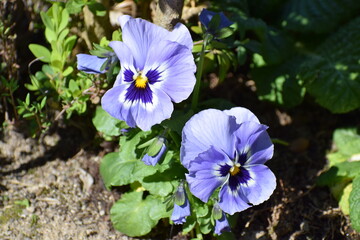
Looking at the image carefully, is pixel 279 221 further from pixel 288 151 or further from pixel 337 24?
pixel 337 24

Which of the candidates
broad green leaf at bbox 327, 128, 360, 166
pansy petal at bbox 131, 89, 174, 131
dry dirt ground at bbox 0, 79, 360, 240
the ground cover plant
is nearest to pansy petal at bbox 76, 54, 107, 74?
the ground cover plant

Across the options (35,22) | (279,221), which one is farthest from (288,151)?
(35,22)

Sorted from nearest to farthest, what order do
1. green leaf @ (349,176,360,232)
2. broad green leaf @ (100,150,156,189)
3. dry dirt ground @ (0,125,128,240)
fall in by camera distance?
broad green leaf @ (100,150,156,189), green leaf @ (349,176,360,232), dry dirt ground @ (0,125,128,240)

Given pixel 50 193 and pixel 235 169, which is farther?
pixel 50 193

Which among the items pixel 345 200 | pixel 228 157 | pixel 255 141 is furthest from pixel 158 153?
pixel 345 200

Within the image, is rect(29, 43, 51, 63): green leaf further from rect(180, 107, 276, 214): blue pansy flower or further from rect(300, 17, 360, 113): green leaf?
rect(300, 17, 360, 113): green leaf

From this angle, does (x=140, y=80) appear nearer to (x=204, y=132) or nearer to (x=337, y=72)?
(x=204, y=132)
